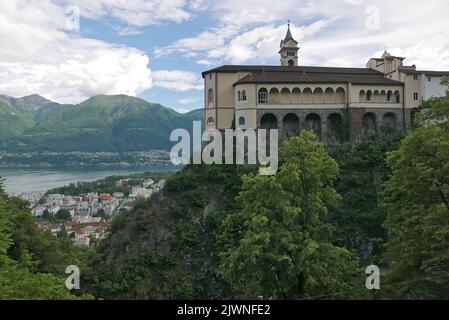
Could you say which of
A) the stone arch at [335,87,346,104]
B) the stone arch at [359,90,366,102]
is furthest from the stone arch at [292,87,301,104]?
the stone arch at [359,90,366,102]

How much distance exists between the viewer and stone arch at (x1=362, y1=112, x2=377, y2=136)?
155ft

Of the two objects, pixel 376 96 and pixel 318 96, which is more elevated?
pixel 376 96

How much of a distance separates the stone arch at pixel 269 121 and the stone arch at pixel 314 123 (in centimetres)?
353

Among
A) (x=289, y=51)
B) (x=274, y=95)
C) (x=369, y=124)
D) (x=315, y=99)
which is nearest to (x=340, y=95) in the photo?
(x=315, y=99)

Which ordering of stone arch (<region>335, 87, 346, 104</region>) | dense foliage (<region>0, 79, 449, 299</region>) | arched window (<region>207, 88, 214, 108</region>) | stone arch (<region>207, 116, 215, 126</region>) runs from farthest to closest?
stone arch (<region>335, 87, 346, 104</region>), arched window (<region>207, 88, 214, 108</region>), stone arch (<region>207, 116, 215, 126</region>), dense foliage (<region>0, 79, 449, 299</region>)

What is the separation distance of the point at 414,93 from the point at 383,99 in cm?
343

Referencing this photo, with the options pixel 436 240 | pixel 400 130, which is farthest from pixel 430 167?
pixel 400 130

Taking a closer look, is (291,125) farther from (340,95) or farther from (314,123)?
(340,95)

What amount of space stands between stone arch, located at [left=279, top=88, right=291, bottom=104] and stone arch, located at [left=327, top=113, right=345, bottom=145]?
4.96m

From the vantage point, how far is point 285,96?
4544 centimetres

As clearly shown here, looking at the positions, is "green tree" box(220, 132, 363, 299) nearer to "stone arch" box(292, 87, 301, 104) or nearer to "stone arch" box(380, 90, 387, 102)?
"stone arch" box(292, 87, 301, 104)

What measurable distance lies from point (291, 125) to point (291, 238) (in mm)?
29944

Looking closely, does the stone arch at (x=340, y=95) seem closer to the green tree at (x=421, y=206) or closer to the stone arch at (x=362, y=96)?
the stone arch at (x=362, y=96)
